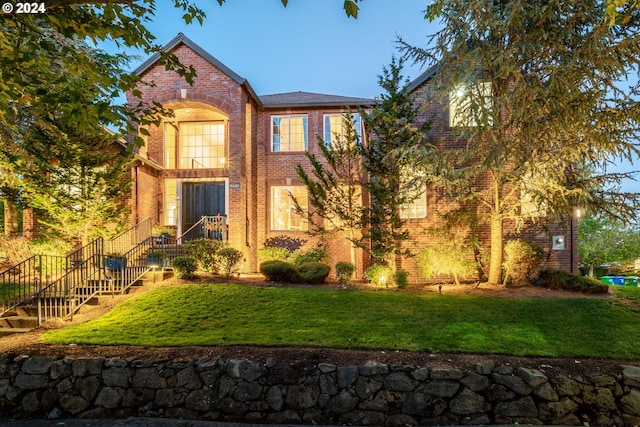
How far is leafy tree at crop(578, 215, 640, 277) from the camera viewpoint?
2078 cm

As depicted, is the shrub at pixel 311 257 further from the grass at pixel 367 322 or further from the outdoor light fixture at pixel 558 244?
the outdoor light fixture at pixel 558 244

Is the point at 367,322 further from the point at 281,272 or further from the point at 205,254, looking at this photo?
the point at 205,254

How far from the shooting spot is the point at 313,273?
31.0ft

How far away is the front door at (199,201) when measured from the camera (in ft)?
44.5

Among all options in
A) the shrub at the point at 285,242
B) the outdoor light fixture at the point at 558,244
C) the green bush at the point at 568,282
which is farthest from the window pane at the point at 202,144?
the outdoor light fixture at the point at 558,244

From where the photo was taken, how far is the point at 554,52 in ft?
26.2

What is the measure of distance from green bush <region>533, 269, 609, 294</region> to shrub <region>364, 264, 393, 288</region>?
466cm

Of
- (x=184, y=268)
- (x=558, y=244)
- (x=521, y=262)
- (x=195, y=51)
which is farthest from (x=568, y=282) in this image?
(x=195, y=51)

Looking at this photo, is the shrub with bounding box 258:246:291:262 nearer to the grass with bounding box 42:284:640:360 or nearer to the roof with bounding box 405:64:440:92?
the grass with bounding box 42:284:640:360

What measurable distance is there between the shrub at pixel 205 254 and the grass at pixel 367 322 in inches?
58.8

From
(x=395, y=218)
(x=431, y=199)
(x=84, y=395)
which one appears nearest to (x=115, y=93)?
(x=84, y=395)

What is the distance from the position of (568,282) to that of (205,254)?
1049 centimetres

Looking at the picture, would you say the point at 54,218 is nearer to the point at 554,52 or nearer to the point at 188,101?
the point at 188,101

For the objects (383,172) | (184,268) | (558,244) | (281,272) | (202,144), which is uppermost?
(202,144)
